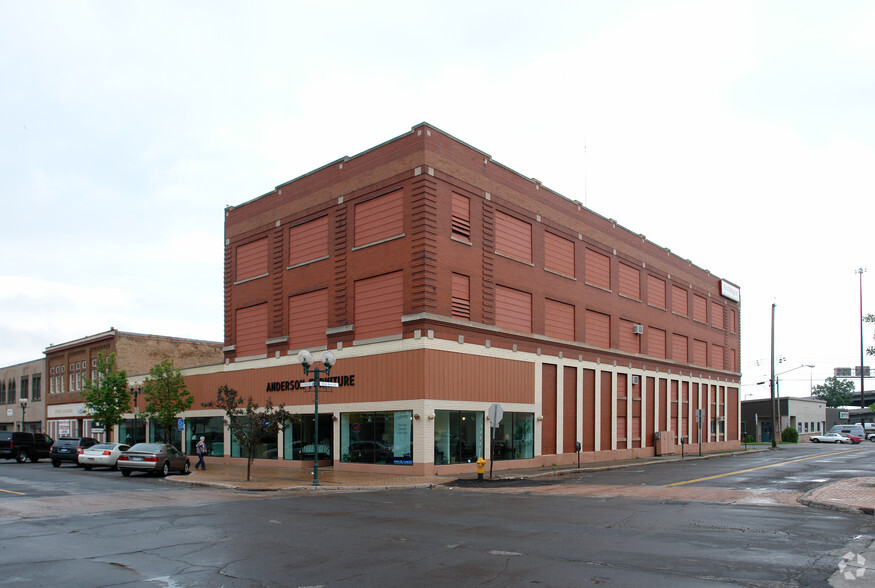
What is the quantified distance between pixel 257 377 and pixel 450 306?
13490 millimetres

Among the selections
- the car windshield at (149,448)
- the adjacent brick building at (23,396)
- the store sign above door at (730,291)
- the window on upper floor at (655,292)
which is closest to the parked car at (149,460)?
the car windshield at (149,448)

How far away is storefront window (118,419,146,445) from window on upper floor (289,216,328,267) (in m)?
21.0

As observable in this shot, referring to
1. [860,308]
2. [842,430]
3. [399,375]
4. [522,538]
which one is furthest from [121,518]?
[860,308]

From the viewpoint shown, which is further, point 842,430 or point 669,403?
point 842,430

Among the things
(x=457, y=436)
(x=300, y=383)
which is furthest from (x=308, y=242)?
(x=457, y=436)

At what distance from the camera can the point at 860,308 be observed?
109 m

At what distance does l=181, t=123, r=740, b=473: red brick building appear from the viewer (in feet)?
102

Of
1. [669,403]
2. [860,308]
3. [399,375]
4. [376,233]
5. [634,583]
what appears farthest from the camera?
[860,308]

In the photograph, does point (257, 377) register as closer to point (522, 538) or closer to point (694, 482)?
point (694, 482)

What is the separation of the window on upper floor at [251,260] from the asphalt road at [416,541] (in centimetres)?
2131

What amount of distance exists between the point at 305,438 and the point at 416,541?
24733mm

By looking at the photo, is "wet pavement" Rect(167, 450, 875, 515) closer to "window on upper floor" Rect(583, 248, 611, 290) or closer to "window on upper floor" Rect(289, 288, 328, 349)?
"window on upper floor" Rect(289, 288, 328, 349)

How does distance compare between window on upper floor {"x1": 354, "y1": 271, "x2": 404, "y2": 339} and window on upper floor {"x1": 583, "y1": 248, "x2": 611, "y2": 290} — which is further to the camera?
window on upper floor {"x1": 583, "y1": 248, "x2": 611, "y2": 290}

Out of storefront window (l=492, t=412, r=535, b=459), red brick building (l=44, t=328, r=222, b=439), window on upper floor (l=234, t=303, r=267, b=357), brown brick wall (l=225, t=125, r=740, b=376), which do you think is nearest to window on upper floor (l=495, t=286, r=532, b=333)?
brown brick wall (l=225, t=125, r=740, b=376)
